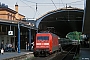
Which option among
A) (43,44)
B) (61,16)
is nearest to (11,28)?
(43,44)

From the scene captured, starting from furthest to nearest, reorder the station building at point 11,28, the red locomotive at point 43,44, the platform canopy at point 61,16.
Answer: the platform canopy at point 61,16 < the station building at point 11,28 < the red locomotive at point 43,44

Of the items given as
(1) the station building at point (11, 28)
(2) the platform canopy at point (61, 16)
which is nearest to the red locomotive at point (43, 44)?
(1) the station building at point (11, 28)

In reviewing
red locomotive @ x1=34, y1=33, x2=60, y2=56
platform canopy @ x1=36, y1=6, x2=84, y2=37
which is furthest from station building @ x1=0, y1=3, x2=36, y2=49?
red locomotive @ x1=34, y1=33, x2=60, y2=56

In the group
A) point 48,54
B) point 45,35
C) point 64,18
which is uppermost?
point 64,18

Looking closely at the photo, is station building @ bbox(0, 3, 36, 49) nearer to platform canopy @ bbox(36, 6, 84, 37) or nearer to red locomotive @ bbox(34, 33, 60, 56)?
platform canopy @ bbox(36, 6, 84, 37)

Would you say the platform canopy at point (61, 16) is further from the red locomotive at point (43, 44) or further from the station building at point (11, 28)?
the red locomotive at point (43, 44)

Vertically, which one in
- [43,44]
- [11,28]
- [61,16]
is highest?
[61,16]

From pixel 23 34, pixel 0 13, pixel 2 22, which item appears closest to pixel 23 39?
pixel 23 34

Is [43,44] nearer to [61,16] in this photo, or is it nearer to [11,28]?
[11,28]

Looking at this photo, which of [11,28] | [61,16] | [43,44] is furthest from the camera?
[61,16]

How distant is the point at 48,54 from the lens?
108 ft

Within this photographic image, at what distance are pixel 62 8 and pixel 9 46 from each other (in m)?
17.6

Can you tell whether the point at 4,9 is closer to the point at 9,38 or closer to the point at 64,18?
the point at 9,38

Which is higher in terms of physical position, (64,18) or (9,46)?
(64,18)
